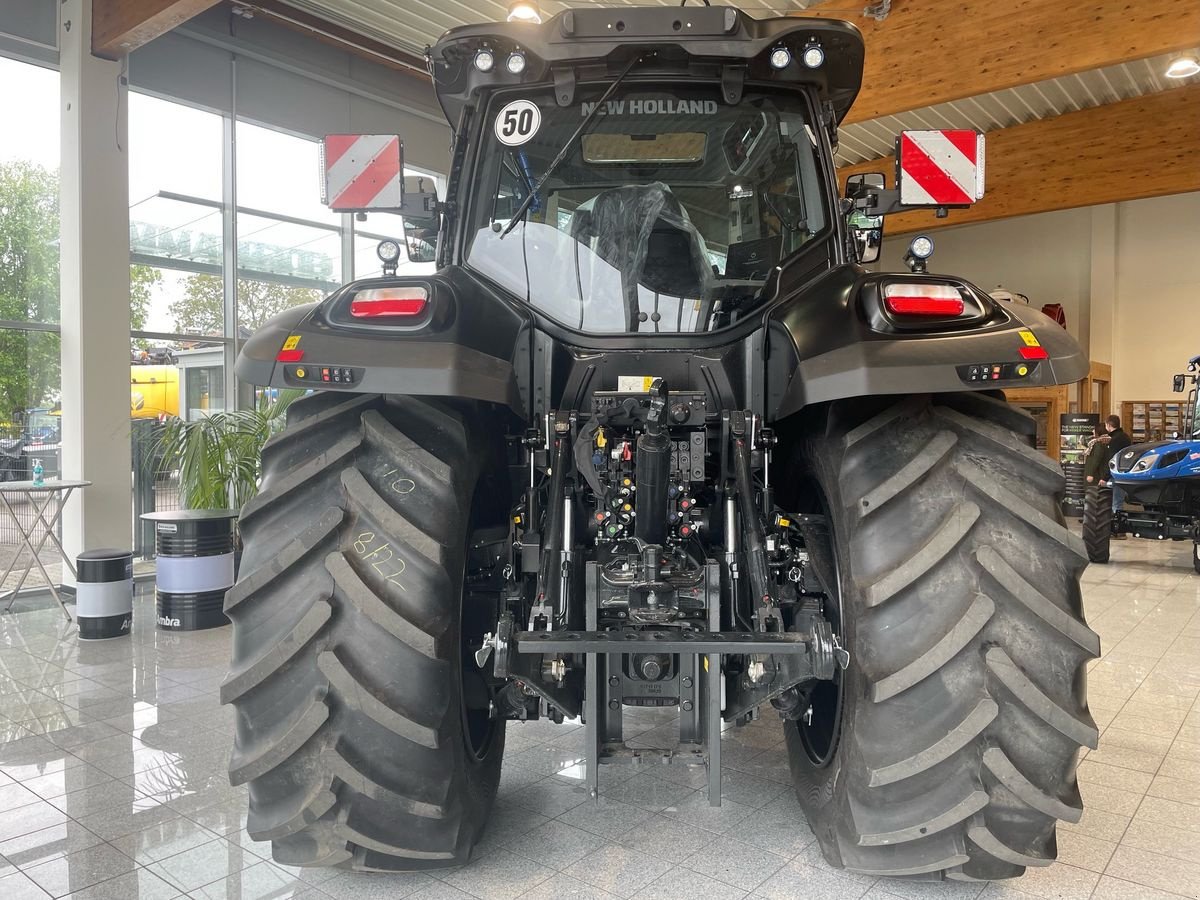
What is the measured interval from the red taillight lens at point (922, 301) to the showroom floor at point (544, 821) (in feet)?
5.06

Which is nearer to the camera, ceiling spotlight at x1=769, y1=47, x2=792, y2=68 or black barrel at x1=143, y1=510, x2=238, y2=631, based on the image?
ceiling spotlight at x1=769, y1=47, x2=792, y2=68

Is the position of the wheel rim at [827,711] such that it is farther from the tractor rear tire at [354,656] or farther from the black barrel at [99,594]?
the black barrel at [99,594]

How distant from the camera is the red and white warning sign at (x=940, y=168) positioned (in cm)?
277

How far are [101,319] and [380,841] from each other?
6825 mm

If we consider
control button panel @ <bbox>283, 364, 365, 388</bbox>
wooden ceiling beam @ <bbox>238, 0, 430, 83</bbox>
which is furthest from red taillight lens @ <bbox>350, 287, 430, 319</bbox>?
wooden ceiling beam @ <bbox>238, 0, 430, 83</bbox>

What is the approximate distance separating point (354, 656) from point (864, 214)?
2250mm

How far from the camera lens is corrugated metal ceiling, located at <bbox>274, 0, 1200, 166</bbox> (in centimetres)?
859

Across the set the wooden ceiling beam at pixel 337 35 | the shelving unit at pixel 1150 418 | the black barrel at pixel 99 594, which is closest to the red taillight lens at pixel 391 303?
the black barrel at pixel 99 594

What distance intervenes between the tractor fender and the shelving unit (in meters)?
15.9

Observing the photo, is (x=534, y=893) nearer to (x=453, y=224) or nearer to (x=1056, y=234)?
(x=453, y=224)

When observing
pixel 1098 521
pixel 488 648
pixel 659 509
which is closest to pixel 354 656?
pixel 488 648

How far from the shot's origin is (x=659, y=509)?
2303 mm

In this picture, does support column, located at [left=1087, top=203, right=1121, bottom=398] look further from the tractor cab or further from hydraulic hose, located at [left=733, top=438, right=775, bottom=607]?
hydraulic hose, located at [left=733, top=438, right=775, bottom=607]

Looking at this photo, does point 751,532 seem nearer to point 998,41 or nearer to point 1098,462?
point 998,41
